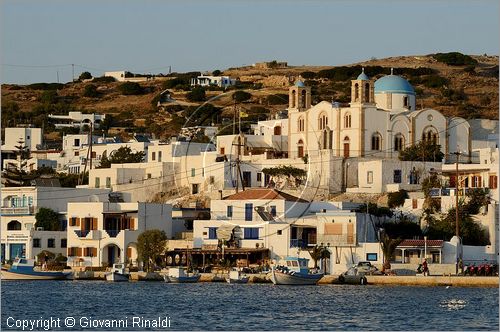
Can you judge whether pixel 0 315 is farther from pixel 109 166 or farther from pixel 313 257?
pixel 109 166

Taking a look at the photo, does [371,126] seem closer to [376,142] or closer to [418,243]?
[376,142]

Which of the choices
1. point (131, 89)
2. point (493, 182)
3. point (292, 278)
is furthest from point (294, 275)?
point (131, 89)

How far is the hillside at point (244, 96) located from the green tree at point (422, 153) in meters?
36.8

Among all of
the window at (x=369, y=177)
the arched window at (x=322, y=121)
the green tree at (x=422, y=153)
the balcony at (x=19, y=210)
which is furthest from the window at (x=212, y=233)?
the arched window at (x=322, y=121)

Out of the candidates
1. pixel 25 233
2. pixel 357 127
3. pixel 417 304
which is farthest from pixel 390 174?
pixel 417 304

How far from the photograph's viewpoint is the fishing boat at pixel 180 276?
7481cm

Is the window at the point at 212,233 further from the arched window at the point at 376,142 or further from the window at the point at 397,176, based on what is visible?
the arched window at the point at 376,142

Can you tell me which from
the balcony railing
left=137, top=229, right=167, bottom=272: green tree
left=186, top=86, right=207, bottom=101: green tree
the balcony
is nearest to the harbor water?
left=137, top=229, right=167, bottom=272: green tree

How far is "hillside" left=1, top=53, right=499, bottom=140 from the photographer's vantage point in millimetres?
147875

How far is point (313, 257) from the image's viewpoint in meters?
75.9

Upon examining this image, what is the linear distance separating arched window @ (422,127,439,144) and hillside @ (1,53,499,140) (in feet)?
112

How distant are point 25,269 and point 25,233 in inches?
325

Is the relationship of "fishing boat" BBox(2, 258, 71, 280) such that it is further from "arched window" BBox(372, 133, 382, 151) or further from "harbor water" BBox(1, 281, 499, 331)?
"arched window" BBox(372, 133, 382, 151)

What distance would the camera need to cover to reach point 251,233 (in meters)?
80.7
